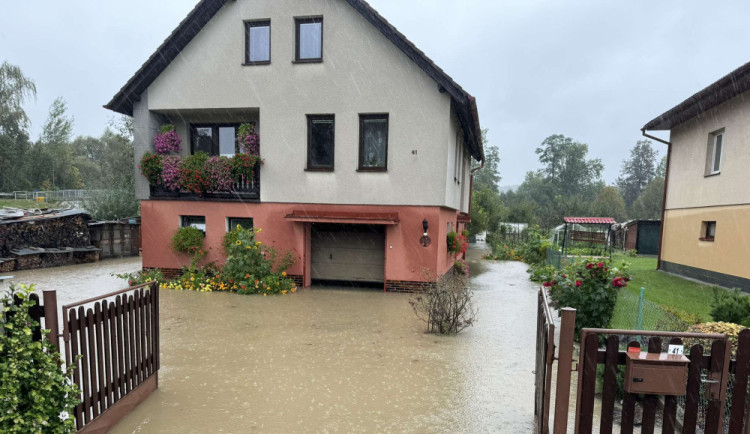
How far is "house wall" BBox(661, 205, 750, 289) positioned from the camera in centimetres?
967

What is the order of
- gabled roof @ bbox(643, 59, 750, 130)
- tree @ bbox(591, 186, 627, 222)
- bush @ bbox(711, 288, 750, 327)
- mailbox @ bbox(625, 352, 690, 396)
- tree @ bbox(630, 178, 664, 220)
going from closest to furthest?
mailbox @ bbox(625, 352, 690, 396), bush @ bbox(711, 288, 750, 327), gabled roof @ bbox(643, 59, 750, 130), tree @ bbox(591, 186, 627, 222), tree @ bbox(630, 178, 664, 220)

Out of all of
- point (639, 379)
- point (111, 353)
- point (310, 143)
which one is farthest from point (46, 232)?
point (639, 379)

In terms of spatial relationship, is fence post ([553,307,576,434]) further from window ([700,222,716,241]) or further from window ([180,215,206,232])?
window ([700,222,716,241])

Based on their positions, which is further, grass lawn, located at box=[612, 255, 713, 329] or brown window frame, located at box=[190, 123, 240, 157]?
brown window frame, located at box=[190, 123, 240, 157]

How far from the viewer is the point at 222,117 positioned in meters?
11.9

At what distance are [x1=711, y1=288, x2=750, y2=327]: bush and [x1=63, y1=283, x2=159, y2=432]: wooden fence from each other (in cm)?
676

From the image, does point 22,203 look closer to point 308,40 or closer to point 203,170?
point 203,170

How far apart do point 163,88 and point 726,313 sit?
13250 mm

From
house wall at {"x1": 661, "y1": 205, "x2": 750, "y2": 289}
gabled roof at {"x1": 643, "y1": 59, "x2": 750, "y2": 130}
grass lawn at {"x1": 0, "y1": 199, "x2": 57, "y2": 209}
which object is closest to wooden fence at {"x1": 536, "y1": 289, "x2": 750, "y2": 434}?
Answer: gabled roof at {"x1": 643, "y1": 59, "x2": 750, "y2": 130}

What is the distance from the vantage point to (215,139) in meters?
12.2

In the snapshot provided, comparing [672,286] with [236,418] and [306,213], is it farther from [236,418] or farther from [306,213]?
[236,418]

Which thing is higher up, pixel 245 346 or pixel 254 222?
pixel 254 222

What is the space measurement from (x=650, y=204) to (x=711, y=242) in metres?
54.0

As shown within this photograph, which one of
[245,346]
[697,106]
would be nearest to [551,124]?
[697,106]
